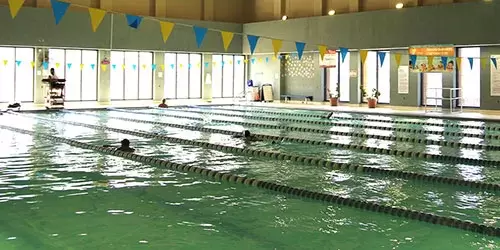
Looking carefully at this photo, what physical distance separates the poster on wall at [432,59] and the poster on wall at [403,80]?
0.60 m

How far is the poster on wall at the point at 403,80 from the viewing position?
21781 millimetres

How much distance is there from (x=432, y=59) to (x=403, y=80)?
169 centimetres

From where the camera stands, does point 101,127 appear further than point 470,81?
No

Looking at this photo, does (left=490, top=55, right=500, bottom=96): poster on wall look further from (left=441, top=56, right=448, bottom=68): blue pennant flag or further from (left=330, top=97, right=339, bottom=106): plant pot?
(left=330, top=97, right=339, bottom=106): plant pot

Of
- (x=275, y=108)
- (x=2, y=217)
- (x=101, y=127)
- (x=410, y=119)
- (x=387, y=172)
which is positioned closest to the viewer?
(x=2, y=217)

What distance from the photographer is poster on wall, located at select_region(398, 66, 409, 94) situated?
21781 millimetres

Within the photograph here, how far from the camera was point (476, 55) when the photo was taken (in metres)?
20.0

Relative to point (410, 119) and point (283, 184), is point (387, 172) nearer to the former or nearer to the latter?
point (283, 184)

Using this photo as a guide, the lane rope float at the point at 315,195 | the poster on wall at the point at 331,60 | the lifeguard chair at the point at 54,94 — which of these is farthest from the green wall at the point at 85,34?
the lane rope float at the point at 315,195

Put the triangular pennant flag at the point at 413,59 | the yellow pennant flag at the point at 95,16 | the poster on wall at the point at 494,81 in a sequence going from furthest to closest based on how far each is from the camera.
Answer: the triangular pennant flag at the point at 413,59 → the poster on wall at the point at 494,81 → the yellow pennant flag at the point at 95,16

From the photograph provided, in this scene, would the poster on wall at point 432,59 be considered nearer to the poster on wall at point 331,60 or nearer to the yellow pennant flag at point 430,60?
the yellow pennant flag at point 430,60

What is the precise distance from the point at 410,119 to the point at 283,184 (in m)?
10.9

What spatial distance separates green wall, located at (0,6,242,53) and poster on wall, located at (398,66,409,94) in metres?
8.28

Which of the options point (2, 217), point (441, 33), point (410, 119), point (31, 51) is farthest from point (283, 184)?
point (31, 51)
